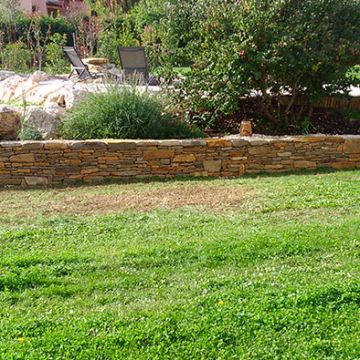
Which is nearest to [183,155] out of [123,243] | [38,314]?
[123,243]

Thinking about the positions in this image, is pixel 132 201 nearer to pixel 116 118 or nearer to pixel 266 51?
pixel 116 118

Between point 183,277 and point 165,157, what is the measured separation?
2920 mm

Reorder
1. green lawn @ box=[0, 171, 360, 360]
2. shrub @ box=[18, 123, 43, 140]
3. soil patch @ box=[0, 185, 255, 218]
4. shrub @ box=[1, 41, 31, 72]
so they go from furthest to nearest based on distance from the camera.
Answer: shrub @ box=[1, 41, 31, 72], shrub @ box=[18, 123, 43, 140], soil patch @ box=[0, 185, 255, 218], green lawn @ box=[0, 171, 360, 360]

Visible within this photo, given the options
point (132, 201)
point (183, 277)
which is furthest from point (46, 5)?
point (183, 277)

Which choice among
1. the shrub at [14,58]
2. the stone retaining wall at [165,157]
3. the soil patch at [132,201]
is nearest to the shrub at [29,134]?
the stone retaining wall at [165,157]

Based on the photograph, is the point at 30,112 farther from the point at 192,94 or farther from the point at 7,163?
the point at 192,94

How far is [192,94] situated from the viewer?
23.6 feet

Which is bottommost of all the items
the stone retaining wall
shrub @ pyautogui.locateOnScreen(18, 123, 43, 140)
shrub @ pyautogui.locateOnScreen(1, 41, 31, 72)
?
the stone retaining wall

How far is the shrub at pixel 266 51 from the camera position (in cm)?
652

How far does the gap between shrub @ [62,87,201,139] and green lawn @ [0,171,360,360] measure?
1.47 metres

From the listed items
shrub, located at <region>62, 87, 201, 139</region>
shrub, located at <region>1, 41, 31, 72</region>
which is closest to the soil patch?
shrub, located at <region>62, 87, 201, 139</region>

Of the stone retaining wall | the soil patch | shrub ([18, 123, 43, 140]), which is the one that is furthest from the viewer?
shrub ([18, 123, 43, 140])

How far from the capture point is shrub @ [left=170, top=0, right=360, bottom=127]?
6523 mm

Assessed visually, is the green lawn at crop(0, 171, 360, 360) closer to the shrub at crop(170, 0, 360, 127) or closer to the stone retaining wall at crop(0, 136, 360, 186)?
the stone retaining wall at crop(0, 136, 360, 186)
